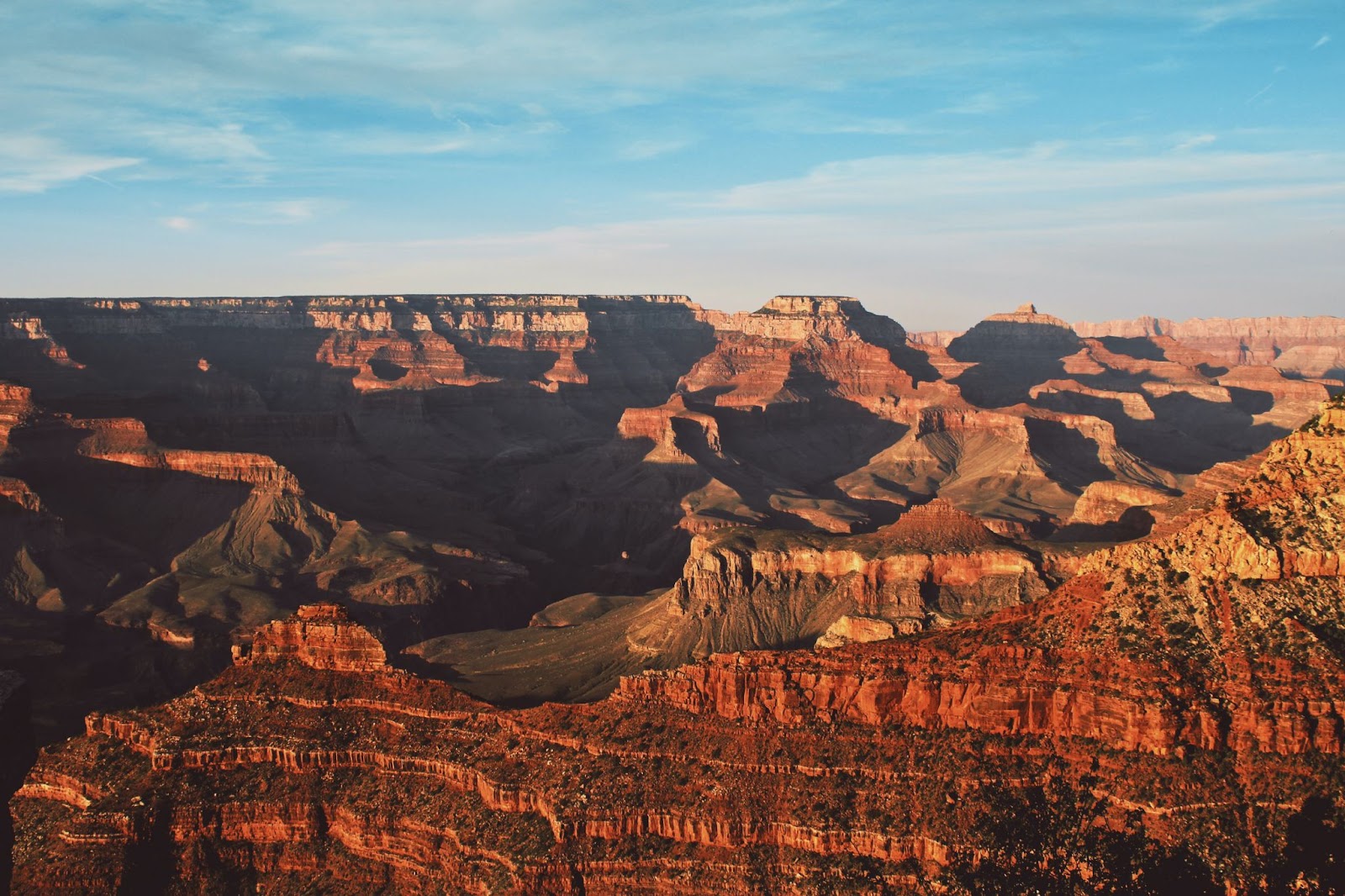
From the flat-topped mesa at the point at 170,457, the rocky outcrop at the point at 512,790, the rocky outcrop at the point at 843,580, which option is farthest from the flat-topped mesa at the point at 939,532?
the flat-topped mesa at the point at 170,457

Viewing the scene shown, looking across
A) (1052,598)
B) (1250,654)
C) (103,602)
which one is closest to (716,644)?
(1052,598)

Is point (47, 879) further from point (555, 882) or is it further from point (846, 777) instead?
point (846, 777)

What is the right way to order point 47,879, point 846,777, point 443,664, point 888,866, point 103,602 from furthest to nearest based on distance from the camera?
point 103,602 < point 443,664 < point 47,879 < point 846,777 < point 888,866

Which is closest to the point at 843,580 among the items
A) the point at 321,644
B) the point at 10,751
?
the point at 321,644

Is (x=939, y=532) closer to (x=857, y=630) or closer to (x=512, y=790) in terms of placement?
(x=857, y=630)

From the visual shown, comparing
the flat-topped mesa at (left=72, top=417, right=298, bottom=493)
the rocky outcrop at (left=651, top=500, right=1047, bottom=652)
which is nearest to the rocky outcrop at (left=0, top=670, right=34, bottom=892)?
the rocky outcrop at (left=651, top=500, right=1047, bottom=652)

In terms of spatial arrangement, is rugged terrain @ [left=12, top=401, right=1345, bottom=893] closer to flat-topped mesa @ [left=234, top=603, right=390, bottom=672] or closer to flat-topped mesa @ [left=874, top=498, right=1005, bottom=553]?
flat-topped mesa @ [left=234, top=603, right=390, bottom=672]
